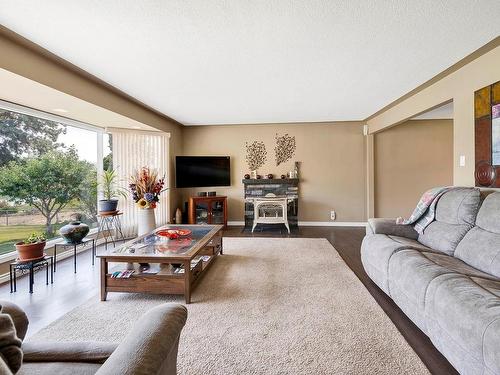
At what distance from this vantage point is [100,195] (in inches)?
171

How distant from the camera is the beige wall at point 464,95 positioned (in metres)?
2.34

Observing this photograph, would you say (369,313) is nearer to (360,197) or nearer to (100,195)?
(360,197)

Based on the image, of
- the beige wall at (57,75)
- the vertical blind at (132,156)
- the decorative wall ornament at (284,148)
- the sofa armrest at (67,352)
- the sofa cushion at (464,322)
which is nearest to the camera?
the sofa armrest at (67,352)

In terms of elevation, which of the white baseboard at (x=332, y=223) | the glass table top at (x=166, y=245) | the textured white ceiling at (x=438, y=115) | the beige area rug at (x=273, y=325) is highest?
the textured white ceiling at (x=438, y=115)

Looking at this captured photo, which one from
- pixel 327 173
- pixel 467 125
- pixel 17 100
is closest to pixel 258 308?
pixel 467 125

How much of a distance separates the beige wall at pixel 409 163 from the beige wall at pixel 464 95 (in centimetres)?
204

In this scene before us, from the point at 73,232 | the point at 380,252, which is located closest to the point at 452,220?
the point at 380,252

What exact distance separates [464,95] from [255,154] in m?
3.68

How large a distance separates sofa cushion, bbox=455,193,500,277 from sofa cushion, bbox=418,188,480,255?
0.20 feet

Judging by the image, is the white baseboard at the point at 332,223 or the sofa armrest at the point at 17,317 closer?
the sofa armrest at the point at 17,317

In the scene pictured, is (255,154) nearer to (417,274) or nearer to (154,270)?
(154,270)

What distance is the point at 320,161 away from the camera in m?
5.49

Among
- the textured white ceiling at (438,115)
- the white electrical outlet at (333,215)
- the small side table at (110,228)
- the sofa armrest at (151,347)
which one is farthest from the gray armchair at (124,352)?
the textured white ceiling at (438,115)

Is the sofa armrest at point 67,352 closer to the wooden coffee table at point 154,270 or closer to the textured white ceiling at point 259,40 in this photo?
the wooden coffee table at point 154,270
